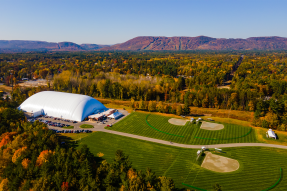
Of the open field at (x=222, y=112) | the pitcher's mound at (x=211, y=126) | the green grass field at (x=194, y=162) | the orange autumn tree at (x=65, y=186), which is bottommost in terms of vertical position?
the green grass field at (x=194, y=162)

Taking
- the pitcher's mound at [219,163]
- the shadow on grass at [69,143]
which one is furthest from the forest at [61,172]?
the pitcher's mound at [219,163]

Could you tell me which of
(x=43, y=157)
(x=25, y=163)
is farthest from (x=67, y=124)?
(x=25, y=163)

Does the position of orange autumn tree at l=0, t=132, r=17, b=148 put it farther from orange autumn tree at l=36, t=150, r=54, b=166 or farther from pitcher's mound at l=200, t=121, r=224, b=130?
pitcher's mound at l=200, t=121, r=224, b=130

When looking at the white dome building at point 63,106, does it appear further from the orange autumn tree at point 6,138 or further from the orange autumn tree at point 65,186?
the orange autumn tree at point 65,186

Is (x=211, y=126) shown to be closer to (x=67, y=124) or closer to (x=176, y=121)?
(x=176, y=121)

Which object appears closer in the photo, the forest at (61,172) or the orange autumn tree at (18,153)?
the forest at (61,172)

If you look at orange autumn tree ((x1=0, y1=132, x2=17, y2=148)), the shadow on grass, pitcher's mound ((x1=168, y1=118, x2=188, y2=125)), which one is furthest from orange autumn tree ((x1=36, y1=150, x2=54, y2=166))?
pitcher's mound ((x1=168, y1=118, x2=188, y2=125))
